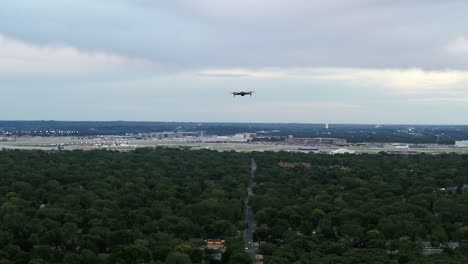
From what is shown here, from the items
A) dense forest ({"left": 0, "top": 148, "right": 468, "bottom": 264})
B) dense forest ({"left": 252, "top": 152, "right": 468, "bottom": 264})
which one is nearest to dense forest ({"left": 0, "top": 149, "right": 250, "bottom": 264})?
dense forest ({"left": 0, "top": 148, "right": 468, "bottom": 264})

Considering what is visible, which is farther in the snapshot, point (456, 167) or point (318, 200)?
point (456, 167)

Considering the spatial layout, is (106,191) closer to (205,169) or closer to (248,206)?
(248,206)

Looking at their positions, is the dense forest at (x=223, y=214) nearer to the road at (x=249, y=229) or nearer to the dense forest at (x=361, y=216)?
the dense forest at (x=361, y=216)

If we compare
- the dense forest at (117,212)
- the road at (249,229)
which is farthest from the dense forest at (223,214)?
the road at (249,229)

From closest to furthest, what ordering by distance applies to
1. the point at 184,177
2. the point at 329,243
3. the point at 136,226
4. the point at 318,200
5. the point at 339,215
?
the point at 329,243 < the point at 136,226 < the point at 339,215 < the point at 318,200 < the point at 184,177

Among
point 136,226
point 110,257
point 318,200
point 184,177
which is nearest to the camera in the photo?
point 110,257

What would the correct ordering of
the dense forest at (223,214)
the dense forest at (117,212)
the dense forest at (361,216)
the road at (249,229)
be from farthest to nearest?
the road at (249,229)
the dense forest at (361,216)
the dense forest at (223,214)
the dense forest at (117,212)

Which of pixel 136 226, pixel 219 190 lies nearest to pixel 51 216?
pixel 136 226
